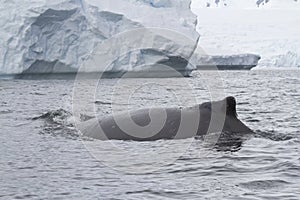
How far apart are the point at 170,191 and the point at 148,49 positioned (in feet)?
85.9

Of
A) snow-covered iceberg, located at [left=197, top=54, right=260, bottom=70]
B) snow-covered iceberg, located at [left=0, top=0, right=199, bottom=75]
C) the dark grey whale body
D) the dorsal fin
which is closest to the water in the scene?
the dark grey whale body

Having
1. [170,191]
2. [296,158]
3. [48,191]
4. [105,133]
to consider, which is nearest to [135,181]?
[170,191]

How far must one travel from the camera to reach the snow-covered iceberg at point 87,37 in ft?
84.5

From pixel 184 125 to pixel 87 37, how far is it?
2259 centimetres

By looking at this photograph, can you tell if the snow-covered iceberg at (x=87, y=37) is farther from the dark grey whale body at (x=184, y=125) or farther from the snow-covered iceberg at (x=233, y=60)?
the dark grey whale body at (x=184, y=125)

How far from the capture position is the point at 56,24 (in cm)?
2709

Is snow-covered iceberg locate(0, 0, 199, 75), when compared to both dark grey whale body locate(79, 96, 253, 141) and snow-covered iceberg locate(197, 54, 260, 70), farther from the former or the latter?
dark grey whale body locate(79, 96, 253, 141)

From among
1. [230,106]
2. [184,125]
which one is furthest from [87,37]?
[230,106]

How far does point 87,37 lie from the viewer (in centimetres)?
2817

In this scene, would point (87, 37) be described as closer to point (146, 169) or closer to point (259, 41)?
point (146, 169)

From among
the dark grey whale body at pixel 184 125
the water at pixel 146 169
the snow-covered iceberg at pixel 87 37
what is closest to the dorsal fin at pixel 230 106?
the dark grey whale body at pixel 184 125

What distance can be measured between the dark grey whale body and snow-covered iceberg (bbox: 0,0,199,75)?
20.2 meters

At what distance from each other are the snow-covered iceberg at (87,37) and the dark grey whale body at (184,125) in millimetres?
20200

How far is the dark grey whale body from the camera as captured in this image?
20.5 feet
